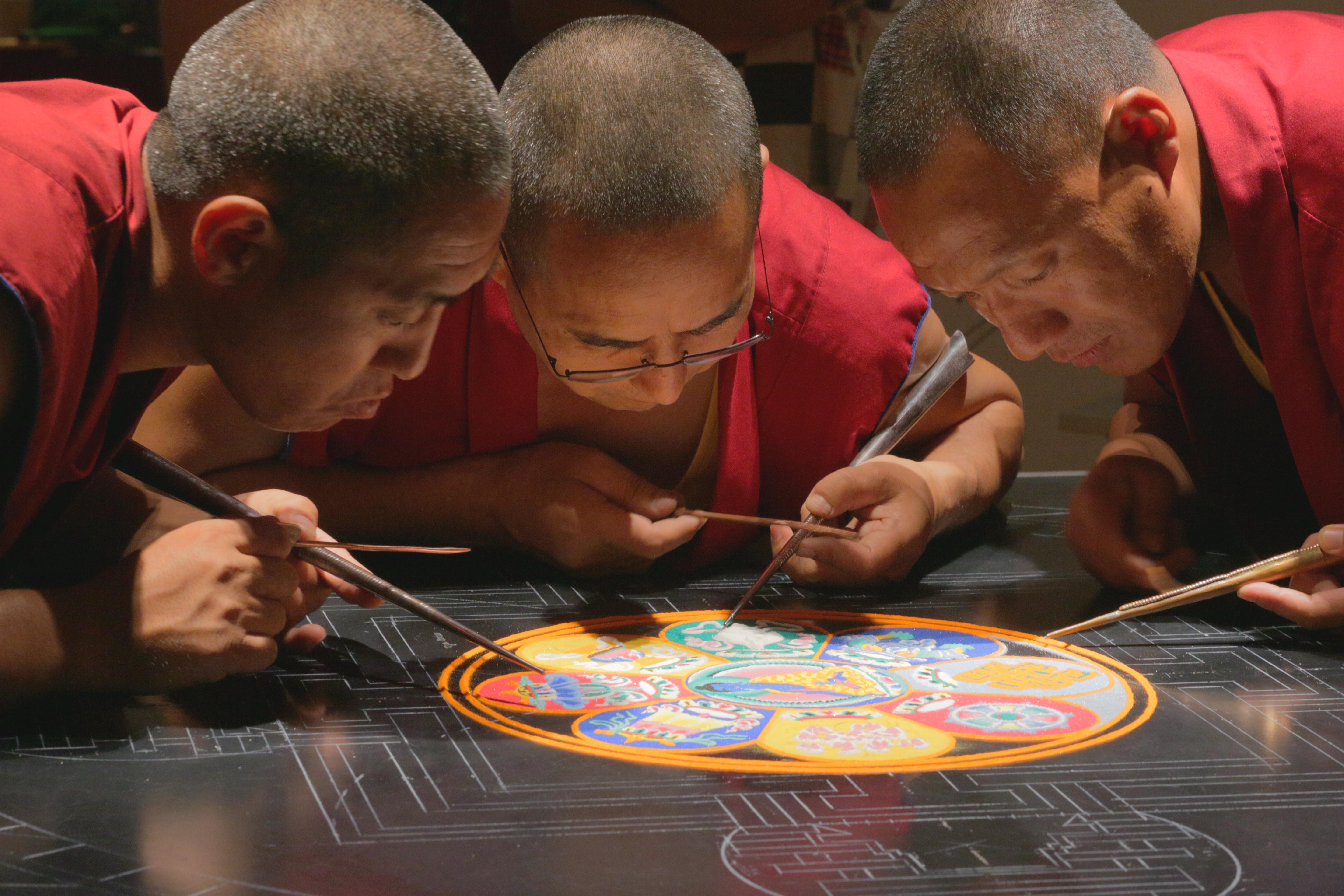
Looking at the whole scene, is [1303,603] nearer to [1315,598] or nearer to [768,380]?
[1315,598]

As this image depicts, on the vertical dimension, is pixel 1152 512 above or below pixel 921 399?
below

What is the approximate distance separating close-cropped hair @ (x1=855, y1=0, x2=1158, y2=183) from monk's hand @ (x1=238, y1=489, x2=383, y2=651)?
0.68 m

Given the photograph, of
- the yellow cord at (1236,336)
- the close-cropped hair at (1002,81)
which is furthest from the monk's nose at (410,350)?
the yellow cord at (1236,336)

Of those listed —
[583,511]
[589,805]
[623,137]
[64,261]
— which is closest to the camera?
[589,805]

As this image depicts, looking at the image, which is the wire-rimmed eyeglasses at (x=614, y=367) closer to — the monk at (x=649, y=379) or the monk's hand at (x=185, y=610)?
the monk at (x=649, y=379)

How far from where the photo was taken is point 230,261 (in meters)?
1.09

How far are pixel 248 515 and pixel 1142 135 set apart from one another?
953 millimetres

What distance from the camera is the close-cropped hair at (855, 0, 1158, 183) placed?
4.35ft

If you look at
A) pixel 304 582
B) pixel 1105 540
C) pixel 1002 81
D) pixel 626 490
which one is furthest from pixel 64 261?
pixel 1105 540

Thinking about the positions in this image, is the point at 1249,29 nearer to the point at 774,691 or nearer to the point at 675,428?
the point at 675,428

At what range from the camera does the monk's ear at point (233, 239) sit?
1.06m

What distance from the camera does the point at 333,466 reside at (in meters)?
1.69

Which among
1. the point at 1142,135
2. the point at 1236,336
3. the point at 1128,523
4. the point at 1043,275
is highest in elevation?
the point at 1142,135

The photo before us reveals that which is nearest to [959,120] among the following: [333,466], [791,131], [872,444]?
[872,444]
